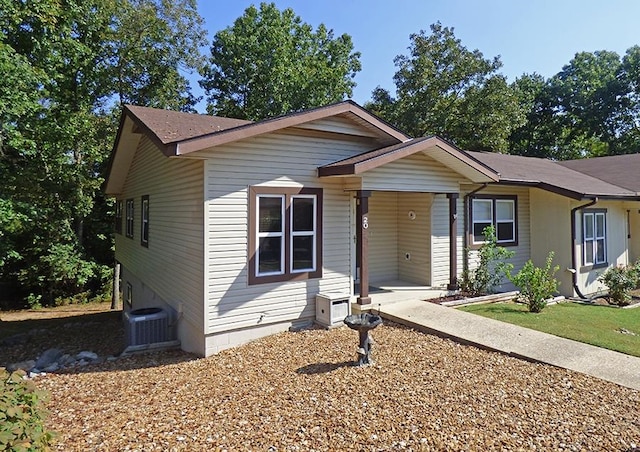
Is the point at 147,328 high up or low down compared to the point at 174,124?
down

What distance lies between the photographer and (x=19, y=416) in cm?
278

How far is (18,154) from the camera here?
48.0ft

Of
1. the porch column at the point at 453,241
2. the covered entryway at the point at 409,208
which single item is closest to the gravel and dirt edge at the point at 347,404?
the covered entryway at the point at 409,208

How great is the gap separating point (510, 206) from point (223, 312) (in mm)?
8498

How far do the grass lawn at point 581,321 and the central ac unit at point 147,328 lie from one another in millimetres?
6229

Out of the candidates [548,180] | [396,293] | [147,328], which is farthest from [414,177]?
[147,328]

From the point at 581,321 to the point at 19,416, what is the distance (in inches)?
330

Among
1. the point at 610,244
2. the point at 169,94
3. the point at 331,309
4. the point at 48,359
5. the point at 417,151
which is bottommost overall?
the point at 48,359

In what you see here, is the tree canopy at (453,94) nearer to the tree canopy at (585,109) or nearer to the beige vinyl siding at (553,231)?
the tree canopy at (585,109)

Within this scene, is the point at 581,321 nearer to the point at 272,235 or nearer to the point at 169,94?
the point at 272,235

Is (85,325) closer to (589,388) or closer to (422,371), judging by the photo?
(422,371)

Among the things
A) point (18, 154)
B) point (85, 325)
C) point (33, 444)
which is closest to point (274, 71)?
point (18, 154)

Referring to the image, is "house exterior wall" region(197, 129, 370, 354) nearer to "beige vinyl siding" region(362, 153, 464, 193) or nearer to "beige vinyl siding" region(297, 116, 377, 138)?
"beige vinyl siding" region(297, 116, 377, 138)

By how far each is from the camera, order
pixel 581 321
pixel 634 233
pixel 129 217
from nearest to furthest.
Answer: pixel 581 321
pixel 634 233
pixel 129 217
